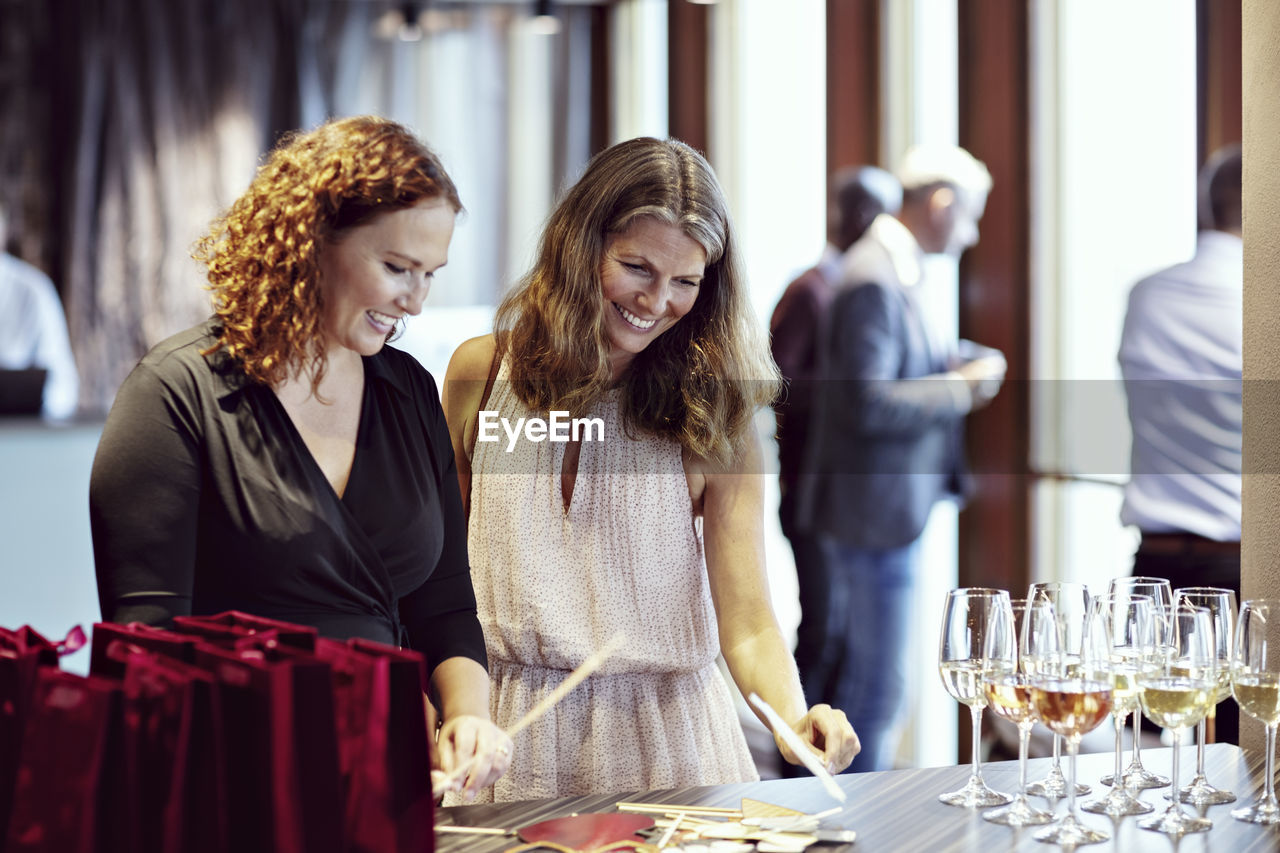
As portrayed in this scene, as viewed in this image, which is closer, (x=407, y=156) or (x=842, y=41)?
(x=407, y=156)

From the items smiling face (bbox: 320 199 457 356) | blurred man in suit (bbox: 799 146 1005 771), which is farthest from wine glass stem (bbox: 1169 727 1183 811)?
blurred man in suit (bbox: 799 146 1005 771)

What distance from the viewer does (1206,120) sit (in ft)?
9.64

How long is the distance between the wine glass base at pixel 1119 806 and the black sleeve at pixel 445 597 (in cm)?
60

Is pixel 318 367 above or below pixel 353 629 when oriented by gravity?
above

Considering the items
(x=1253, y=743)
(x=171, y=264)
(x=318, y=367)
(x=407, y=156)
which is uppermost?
(x=171, y=264)

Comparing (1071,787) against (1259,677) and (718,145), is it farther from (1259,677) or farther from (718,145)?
(718,145)

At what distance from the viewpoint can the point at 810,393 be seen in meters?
3.37

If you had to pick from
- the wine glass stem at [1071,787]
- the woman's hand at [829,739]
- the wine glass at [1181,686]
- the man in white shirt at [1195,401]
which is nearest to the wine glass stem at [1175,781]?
the wine glass at [1181,686]

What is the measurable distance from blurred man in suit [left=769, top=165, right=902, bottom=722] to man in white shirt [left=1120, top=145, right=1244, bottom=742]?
0.85 meters

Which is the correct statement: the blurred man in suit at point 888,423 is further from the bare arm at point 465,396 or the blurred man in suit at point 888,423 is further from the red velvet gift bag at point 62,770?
the red velvet gift bag at point 62,770

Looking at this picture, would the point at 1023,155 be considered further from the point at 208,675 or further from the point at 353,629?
the point at 208,675

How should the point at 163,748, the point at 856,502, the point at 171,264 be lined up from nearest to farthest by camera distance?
the point at 163,748 → the point at 856,502 → the point at 171,264

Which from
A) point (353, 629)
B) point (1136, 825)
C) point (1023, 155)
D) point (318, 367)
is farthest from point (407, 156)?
point (1023, 155)

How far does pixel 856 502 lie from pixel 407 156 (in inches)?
92.3
